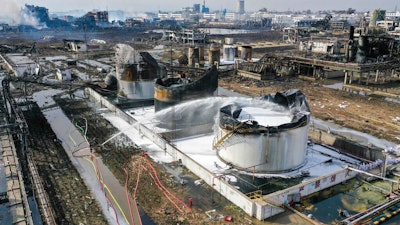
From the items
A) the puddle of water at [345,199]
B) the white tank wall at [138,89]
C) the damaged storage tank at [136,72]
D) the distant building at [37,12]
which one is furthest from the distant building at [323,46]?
the distant building at [37,12]

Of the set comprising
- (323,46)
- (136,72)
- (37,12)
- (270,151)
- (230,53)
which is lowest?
(270,151)

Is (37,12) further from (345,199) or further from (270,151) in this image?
(345,199)

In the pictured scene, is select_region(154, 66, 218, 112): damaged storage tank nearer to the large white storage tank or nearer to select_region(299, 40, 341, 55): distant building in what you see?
the large white storage tank

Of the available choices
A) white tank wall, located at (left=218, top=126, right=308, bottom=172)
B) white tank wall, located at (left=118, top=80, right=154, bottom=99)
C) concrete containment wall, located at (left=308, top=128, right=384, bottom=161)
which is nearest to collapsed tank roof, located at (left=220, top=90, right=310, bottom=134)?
white tank wall, located at (left=218, top=126, right=308, bottom=172)

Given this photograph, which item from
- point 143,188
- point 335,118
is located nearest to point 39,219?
point 143,188

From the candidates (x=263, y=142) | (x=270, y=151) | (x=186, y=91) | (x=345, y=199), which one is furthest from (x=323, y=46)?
(x=345, y=199)

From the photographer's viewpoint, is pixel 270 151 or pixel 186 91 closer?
pixel 270 151
